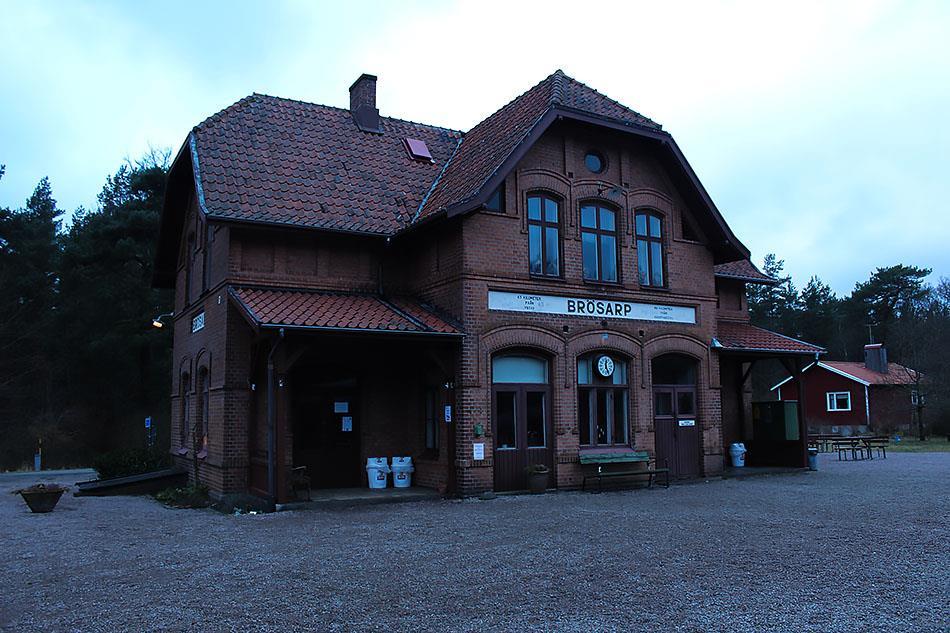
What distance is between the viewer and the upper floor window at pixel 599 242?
17062 millimetres

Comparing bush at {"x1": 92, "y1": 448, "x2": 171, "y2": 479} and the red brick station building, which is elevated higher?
the red brick station building

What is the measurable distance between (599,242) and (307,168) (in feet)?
20.9

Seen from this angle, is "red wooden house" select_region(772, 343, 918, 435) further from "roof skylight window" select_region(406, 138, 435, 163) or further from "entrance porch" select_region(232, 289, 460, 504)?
"entrance porch" select_region(232, 289, 460, 504)

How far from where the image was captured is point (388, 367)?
16422 millimetres

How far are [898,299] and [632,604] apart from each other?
65.0 metres

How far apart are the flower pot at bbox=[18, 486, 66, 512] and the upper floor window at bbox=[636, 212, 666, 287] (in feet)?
40.1

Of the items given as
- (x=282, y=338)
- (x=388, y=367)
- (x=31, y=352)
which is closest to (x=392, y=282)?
(x=388, y=367)

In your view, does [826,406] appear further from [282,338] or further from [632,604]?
[632,604]

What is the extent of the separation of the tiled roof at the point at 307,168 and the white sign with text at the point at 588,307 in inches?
108

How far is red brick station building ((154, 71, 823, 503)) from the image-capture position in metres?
15.0

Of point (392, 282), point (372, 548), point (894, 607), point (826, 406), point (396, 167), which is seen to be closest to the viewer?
point (894, 607)

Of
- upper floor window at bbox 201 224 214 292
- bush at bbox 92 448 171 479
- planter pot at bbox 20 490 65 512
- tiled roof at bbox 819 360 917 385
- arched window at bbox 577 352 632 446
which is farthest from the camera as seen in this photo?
tiled roof at bbox 819 360 917 385

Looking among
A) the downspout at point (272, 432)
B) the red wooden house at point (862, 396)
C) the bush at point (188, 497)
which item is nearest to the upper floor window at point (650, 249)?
the downspout at point (272, 432)

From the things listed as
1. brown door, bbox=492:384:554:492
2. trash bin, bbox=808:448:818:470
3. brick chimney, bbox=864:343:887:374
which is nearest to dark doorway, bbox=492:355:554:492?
brown door, bbox=492:384:554:492
